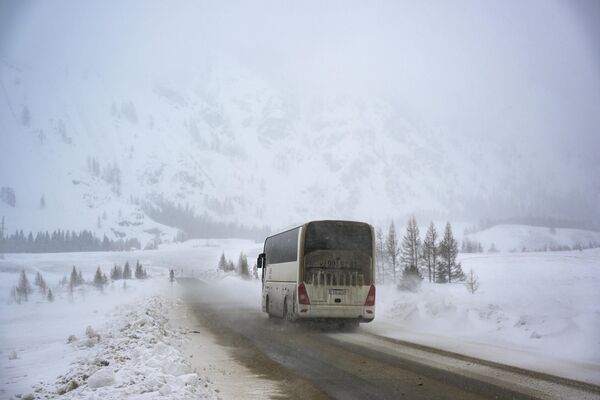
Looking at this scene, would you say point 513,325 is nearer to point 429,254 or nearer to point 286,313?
point 286,313

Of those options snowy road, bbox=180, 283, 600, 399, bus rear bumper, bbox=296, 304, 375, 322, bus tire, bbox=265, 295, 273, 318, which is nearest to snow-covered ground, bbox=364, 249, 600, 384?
bus rear bumper, bbox=296, 304, 375, 322

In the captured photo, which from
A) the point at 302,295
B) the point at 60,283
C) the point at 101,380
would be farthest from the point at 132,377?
A: the point at 60,283

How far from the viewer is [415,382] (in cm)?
897

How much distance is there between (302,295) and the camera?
1792 centimetres

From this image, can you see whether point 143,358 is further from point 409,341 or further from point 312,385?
point 409,341

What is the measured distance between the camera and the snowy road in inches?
324

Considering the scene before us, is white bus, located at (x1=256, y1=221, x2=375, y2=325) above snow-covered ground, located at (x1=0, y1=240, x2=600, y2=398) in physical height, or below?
above

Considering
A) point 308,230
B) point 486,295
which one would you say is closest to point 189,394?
point 308,230

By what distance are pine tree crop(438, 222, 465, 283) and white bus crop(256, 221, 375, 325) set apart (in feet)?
181

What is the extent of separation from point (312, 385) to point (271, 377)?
1136mm

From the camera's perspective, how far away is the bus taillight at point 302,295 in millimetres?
17859

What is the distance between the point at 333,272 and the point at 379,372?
827 cm

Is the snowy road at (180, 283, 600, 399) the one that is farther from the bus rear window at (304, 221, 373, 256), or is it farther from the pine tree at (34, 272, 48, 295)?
the pine tree at (34, 272, 48, 295)

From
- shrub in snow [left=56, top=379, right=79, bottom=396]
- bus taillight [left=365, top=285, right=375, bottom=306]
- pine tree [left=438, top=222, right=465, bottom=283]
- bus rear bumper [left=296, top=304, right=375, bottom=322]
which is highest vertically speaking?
pine tree [left=438, top=222, right=465, bottom=283]
